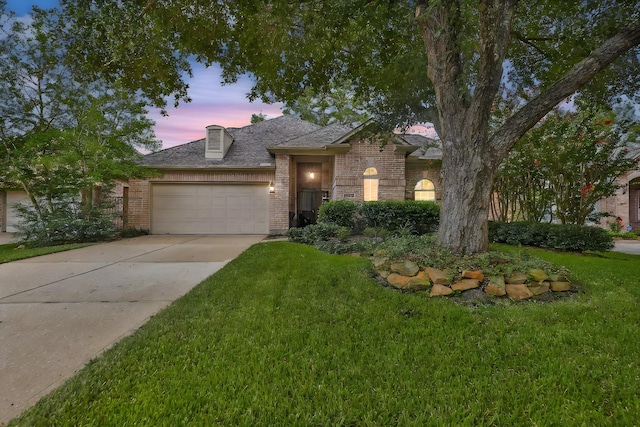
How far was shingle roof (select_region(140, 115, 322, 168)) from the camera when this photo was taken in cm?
1178

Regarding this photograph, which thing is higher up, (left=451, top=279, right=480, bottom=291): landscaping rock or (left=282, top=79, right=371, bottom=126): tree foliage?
(left=282, top=79, right=371, bottom=126): tree foliage

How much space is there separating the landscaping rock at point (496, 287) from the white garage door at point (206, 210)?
31.4 feet

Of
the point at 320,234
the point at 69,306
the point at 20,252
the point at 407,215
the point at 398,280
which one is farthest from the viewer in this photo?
the point at 407,215

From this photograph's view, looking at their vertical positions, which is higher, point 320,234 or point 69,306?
point 320,234

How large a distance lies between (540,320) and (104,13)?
20.8ft

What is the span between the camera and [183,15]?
5230 mm

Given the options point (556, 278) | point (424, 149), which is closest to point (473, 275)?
A: point (556, 278)

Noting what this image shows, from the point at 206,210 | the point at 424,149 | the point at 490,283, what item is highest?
the point at 424,149

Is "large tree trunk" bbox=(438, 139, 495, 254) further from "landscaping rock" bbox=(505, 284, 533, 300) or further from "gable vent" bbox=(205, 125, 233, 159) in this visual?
"gable vent" bbox=(205, 125, 233, 159)

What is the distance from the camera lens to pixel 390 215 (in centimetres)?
864

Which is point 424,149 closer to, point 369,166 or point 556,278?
point 369,166

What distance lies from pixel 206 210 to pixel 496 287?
1102cm

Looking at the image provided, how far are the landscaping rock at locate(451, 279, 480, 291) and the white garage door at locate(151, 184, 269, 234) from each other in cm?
935

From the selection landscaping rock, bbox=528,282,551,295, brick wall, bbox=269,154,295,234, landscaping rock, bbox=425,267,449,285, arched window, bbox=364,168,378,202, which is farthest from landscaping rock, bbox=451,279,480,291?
brick wall, bbox=269,154,295,234
